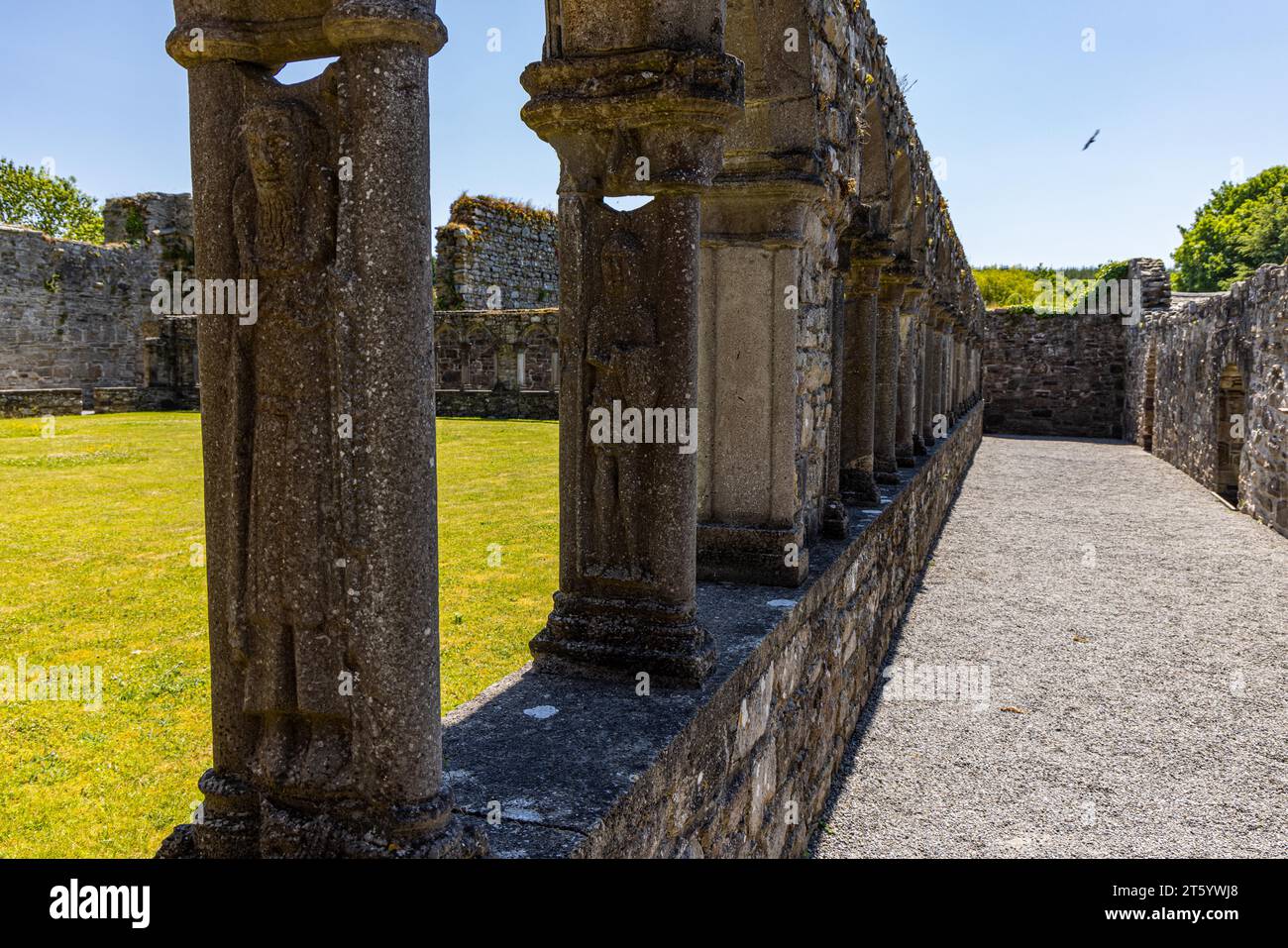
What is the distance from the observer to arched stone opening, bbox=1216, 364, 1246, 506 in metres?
12.3

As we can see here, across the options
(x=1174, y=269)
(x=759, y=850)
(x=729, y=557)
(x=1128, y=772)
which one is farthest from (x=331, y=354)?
(x=1174, y=269)

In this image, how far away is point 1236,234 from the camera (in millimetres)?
40125

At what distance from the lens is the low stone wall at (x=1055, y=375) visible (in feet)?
76.1

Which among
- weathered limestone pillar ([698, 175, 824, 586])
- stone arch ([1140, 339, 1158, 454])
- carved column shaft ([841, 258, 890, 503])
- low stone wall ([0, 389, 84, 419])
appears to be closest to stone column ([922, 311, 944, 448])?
carved column shaft ([841, 258, 890, 503])

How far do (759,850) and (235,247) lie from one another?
8.08 ft

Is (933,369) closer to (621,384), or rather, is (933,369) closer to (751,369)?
(751,369)

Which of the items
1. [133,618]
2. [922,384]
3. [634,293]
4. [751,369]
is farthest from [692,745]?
[922,384]

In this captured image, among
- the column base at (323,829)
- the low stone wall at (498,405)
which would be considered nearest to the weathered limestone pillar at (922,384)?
the column base at (323,829)

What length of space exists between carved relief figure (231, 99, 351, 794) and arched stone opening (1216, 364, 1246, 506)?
1324 centimetres

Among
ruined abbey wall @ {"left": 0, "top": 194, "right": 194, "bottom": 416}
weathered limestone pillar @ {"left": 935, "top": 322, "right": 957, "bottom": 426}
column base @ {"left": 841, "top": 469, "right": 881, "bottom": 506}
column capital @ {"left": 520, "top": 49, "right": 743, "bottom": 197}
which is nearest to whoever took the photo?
column capital @ {"left": 520, "top": 49, "right": 743, "bottom": 197}

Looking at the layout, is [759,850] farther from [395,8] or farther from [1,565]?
[1,565]

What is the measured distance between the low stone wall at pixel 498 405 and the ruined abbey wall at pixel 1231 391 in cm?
1197

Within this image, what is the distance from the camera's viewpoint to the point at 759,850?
3.14 metres

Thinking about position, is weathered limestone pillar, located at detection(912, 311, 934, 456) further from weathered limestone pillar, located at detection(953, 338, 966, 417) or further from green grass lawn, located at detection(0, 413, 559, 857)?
weathered limestone pillar, located at detection(953, 338, 966, 417)
